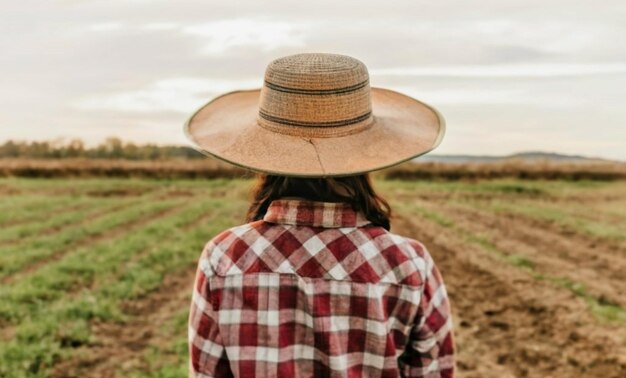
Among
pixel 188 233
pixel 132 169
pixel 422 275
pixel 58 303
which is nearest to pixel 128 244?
pixel 188 233

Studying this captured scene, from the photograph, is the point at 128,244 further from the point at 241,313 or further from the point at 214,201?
the point at 241,313

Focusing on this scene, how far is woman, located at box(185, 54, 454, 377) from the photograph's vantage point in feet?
5.34

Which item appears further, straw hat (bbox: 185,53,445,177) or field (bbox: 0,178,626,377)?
field (bbox: 0,178,626,377)

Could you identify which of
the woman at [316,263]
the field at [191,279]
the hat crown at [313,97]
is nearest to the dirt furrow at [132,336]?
the field at [191,279]

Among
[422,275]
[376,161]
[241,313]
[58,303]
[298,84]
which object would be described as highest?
[298,84]

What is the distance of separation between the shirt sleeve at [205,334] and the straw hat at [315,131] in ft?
1.03

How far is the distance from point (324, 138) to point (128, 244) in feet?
26.7

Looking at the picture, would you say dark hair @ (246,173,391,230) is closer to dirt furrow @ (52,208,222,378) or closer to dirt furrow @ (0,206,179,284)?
dirt furrow @ (52,208,222,378)

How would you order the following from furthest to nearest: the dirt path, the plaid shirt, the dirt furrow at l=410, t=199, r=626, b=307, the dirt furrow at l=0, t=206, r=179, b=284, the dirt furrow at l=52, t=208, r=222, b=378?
the dirt furrow at l=0, t=206, r=179, b=284 → the dirt furrow at l=410, t=199, r=626, b=307 → the dirt furrow at l=52, t=208, r=222, b=378 → the dirt path → the plaid shirt

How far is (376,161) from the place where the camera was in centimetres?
171

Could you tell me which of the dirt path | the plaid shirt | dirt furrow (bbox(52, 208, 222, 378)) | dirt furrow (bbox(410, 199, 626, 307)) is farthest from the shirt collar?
dirt furrow (bbox(410, 199, 626, 307))

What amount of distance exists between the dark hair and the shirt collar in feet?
0.08

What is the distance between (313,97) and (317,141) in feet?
0.40

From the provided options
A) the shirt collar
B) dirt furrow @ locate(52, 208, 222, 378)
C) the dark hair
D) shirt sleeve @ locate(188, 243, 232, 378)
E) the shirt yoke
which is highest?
the dark hair
